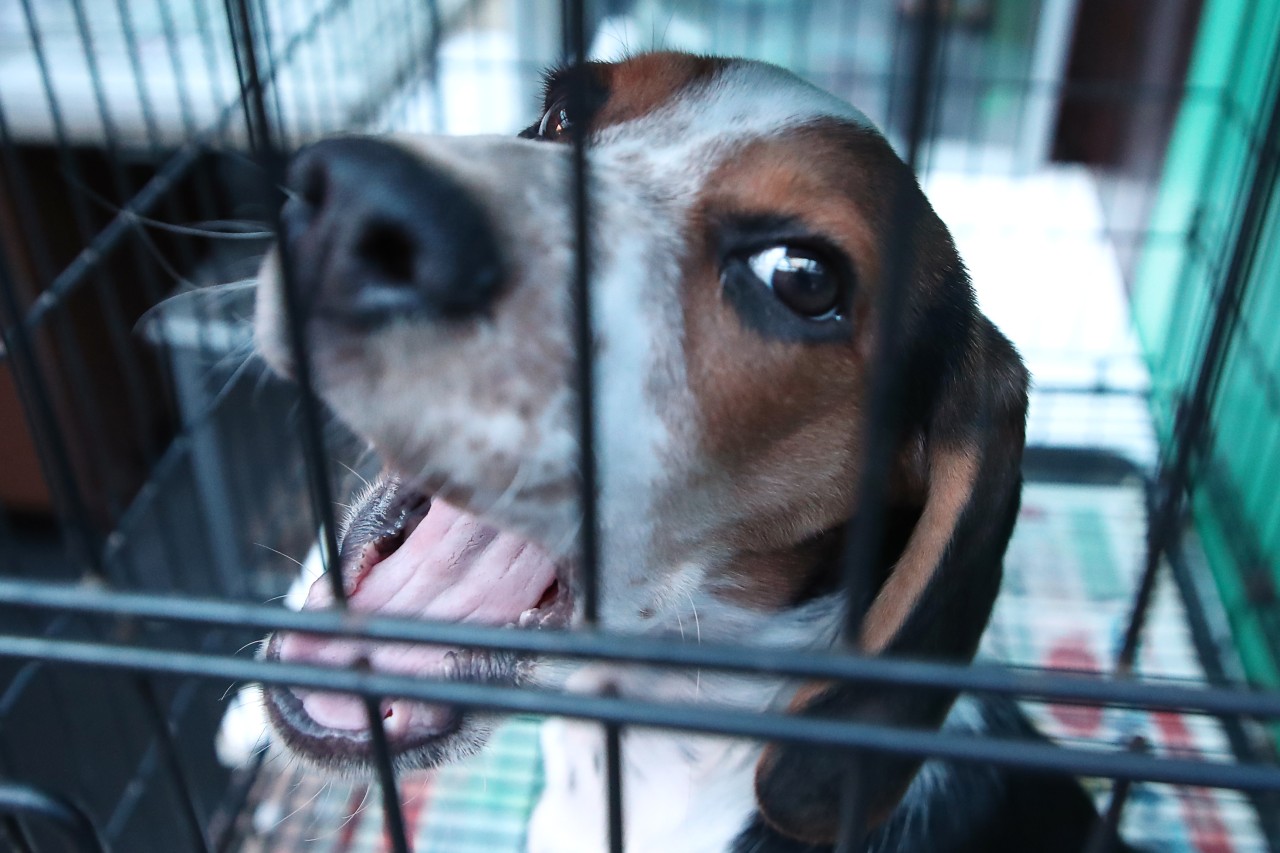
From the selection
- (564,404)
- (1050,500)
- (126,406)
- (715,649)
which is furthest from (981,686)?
(126,406)

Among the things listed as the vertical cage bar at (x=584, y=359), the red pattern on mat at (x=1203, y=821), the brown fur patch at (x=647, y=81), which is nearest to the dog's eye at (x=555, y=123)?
the brown fur patch at (x=647, y=81)

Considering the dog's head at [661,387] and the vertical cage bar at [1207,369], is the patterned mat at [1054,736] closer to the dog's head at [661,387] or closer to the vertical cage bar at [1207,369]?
the dog's head at [661,387]

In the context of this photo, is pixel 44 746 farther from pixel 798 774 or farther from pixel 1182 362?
pixel 1182 362

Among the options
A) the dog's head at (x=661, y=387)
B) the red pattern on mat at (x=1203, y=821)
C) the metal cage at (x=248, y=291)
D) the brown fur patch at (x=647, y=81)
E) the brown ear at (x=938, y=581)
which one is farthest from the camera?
the red pattern on mat at (x=1203, y=821)

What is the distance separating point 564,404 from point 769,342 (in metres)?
0.28

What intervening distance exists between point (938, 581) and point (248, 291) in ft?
3.76

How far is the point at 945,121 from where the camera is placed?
3.16m

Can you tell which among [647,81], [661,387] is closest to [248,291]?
[647,81]

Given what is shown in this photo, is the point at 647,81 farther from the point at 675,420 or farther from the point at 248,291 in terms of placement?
the point at 248,291

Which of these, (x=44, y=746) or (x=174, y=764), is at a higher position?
(x=174, y=764)

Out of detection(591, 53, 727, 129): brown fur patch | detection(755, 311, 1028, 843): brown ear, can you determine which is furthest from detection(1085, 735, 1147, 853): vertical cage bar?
detection(591, 53, 727, 129): brown fur patch

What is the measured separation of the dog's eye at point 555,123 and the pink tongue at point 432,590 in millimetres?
499

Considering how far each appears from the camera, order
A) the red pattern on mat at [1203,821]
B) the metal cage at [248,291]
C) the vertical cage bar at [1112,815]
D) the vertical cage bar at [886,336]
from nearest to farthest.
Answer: the vertical cage bar at [886,336] < the vertical cage bar at [1112,815] < the metal cage at [248,291] < the red pattern on mat at [1203,821]

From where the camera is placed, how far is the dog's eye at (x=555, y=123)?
133cm
